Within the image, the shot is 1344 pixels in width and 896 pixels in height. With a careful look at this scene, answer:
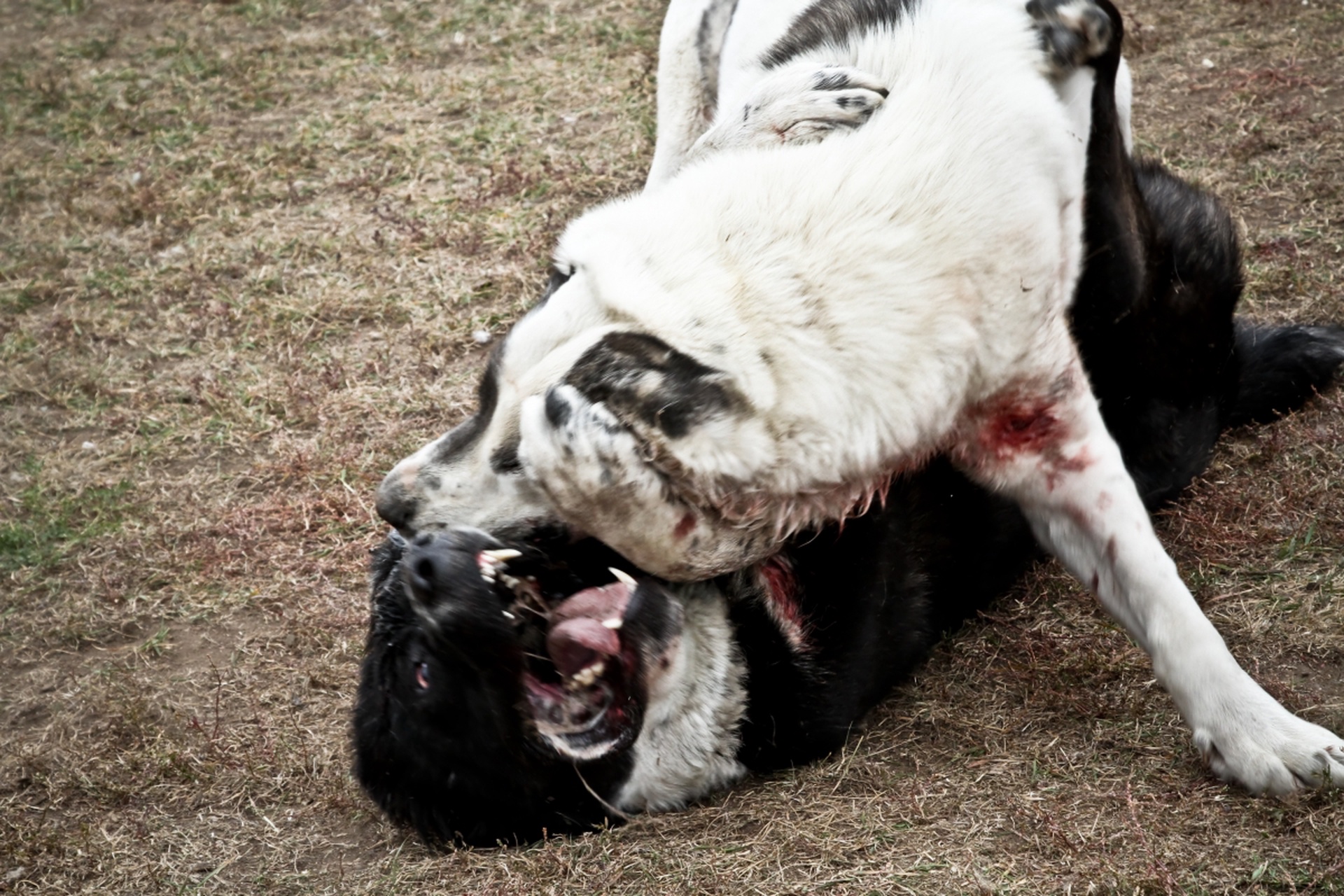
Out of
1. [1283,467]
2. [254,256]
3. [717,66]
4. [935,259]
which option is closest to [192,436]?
[254,256]

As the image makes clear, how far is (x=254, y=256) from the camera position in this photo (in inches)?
207

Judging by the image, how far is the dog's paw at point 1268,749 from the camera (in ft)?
7.94

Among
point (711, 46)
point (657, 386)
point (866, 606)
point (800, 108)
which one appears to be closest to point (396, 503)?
point (657, 386)

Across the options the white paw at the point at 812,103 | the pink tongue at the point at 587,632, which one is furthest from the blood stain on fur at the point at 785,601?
the white paw at the point at 812,103

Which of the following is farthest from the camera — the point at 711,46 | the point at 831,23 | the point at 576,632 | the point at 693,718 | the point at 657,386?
the point at 711,46

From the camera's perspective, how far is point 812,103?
9.36ft

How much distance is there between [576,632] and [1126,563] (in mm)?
1149

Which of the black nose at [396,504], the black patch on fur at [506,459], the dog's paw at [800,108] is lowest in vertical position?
the black nose at [396,504]

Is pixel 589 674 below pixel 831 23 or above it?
below

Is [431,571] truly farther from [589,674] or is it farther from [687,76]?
[687,76]

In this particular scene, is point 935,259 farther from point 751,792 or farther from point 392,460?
point 392,460

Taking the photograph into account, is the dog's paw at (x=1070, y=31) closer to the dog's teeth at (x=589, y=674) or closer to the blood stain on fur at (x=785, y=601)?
the blood stain on fur at (x=785, y=601)

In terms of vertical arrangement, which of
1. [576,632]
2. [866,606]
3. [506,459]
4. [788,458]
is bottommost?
[866,606]

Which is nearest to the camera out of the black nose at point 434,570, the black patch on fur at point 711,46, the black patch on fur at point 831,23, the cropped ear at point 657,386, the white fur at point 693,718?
the cropped ear at point 657,386
